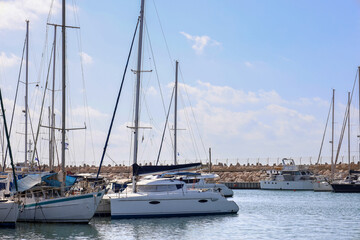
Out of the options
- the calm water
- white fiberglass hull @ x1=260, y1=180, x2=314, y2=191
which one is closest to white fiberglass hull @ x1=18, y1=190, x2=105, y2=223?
the calm water

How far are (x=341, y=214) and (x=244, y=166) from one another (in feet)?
219

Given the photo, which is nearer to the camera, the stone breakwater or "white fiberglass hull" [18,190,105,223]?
"white fiberglass hull" [18,190,105,223]

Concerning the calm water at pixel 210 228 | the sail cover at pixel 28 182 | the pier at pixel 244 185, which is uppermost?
the sail cover at pixel 28 182

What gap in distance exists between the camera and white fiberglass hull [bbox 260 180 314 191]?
81.4 m

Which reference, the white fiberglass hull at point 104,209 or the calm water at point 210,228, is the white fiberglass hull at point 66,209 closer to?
the calm water at point 210,228

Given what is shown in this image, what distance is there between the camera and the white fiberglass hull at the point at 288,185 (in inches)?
3204

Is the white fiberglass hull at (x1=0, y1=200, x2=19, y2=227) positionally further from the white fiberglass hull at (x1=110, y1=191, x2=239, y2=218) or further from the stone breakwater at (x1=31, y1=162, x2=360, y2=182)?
the stone breakwater at (x1=31, y1=162, x2=360, y2=182)

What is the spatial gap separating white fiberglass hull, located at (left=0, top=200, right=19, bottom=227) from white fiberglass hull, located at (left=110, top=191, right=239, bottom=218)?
668 cm

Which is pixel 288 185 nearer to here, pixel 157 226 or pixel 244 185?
pixel 244 185

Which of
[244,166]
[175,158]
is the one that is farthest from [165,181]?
[244,166]

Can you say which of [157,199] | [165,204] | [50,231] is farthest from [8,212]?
[165,204]

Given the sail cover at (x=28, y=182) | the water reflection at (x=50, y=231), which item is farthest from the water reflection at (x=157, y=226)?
the sail cover at (x=28, y=182)

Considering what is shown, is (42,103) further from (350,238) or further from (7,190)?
(350,238)

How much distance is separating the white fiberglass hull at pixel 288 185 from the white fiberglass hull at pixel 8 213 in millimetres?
56428
